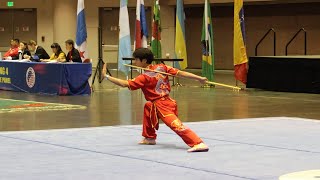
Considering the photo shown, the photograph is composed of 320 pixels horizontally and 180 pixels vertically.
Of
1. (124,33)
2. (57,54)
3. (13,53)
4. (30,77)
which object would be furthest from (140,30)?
(30,77)

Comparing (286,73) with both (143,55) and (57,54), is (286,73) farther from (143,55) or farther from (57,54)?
(143,55)

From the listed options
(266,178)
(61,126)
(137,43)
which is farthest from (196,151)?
(137,43)

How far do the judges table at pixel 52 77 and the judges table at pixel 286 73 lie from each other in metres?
5.72

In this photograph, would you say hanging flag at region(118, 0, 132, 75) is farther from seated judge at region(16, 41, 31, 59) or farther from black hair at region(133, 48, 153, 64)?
black hair at region(133, 48, 153, 64)

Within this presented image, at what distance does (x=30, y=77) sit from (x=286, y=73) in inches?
309

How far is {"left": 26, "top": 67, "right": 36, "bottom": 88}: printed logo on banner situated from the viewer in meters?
21.7

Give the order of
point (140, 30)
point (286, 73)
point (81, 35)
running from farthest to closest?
point (140, 30) < point (81, 35) < point (286, 73)

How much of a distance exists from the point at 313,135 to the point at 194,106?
6.35 metres

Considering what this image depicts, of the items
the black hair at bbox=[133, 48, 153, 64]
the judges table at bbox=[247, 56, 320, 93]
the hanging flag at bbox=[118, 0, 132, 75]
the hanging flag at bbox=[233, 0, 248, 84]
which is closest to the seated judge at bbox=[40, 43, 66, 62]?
the hanging flag at bbox=[118, 0, 132, 75]

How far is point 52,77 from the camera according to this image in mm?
21188

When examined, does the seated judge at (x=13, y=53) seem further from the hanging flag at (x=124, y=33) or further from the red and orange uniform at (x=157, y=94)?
the red and orange uniform at (x=157, y=94)

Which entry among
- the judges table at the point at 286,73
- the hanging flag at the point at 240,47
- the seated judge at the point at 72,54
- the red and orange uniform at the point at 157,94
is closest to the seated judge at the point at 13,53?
the seated judge at the point at 72,54

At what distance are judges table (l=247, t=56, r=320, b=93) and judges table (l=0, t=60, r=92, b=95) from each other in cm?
572

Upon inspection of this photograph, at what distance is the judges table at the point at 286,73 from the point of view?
Answer: 22.1 meters
